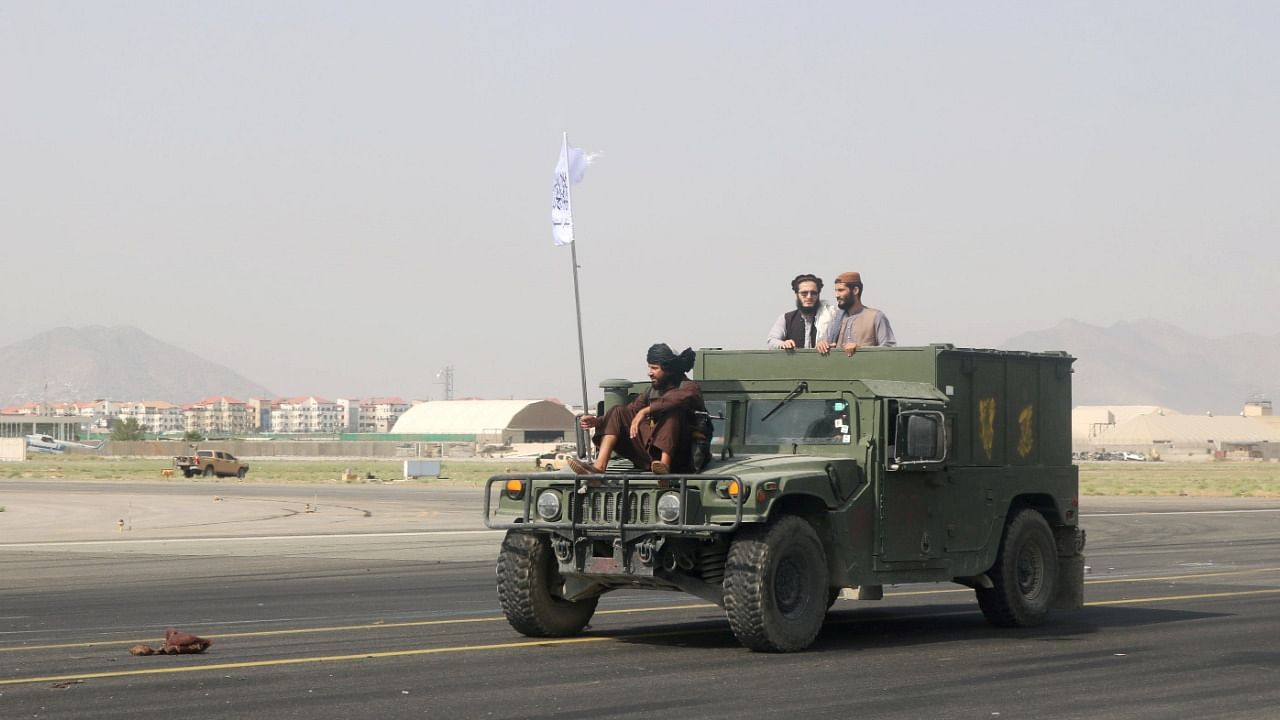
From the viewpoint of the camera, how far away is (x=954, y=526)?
1436 centimetres

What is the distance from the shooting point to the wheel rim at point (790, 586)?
12570 millimetres

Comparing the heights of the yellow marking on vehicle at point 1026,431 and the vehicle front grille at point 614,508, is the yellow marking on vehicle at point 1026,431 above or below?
above

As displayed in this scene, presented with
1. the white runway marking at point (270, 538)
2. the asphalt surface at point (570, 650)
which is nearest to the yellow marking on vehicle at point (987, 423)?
the asphalt surface at point (570, 650)

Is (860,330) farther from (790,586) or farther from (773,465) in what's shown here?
(790,586)

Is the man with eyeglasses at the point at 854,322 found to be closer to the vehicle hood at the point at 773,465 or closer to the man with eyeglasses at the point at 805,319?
Answer: the man with eyeglasses at the point at 805,319

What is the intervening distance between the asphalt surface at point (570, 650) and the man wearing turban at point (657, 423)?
56.0 inches

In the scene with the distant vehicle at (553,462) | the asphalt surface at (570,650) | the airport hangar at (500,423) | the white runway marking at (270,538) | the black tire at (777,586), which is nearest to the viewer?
the asphalt surface at (570,650)

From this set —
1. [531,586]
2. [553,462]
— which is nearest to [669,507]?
[531,586]

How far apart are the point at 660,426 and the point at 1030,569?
4.53 m

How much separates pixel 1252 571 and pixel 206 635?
15.0m

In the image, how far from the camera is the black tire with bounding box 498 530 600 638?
13.2 metres

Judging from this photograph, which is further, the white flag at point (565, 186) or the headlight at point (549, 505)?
the white flag at point (565, 186)

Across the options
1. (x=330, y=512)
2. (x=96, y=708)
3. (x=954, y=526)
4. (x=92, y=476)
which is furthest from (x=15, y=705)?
(x=92, y=476)

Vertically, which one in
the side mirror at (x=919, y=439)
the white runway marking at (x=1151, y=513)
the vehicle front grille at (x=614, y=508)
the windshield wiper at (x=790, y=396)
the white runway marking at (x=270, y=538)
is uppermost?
the windshield wiper at (x=790, y=396)
